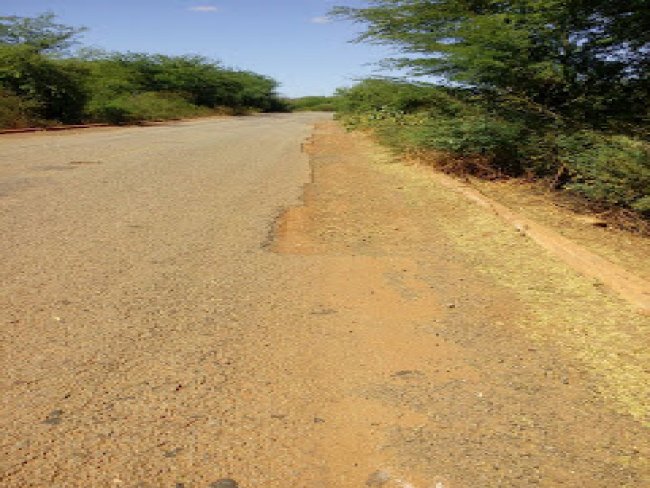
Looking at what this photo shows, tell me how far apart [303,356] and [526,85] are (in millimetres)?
7449

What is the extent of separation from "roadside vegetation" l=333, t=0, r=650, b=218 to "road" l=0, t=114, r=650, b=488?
3024 mm

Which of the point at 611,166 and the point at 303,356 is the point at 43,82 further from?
the point at 303,356

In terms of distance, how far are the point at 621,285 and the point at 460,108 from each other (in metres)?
5.68

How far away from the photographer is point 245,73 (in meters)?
57.0

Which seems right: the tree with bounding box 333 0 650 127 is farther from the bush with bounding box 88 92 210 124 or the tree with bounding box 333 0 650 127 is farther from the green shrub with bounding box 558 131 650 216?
the bush with bounding box 88 92 210 124

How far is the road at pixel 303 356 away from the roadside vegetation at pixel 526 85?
302 centimetres

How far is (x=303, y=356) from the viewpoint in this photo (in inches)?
124

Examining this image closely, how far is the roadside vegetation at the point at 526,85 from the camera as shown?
26.8ft

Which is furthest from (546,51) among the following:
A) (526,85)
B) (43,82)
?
(43,82)

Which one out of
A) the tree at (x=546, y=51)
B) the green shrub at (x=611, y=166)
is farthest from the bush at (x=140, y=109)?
the green shrub at (x=611, y=166)

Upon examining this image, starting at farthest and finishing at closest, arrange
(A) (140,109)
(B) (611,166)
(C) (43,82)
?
(A) (140,109) → (C) (43,82) → (B) (611,166)

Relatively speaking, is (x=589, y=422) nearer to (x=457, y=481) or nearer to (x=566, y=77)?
(x=457, y=481)

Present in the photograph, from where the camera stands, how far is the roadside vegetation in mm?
8156

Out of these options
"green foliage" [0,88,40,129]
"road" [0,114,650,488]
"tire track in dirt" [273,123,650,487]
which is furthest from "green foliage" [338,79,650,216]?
"green foliage" [0,88,40,129]
